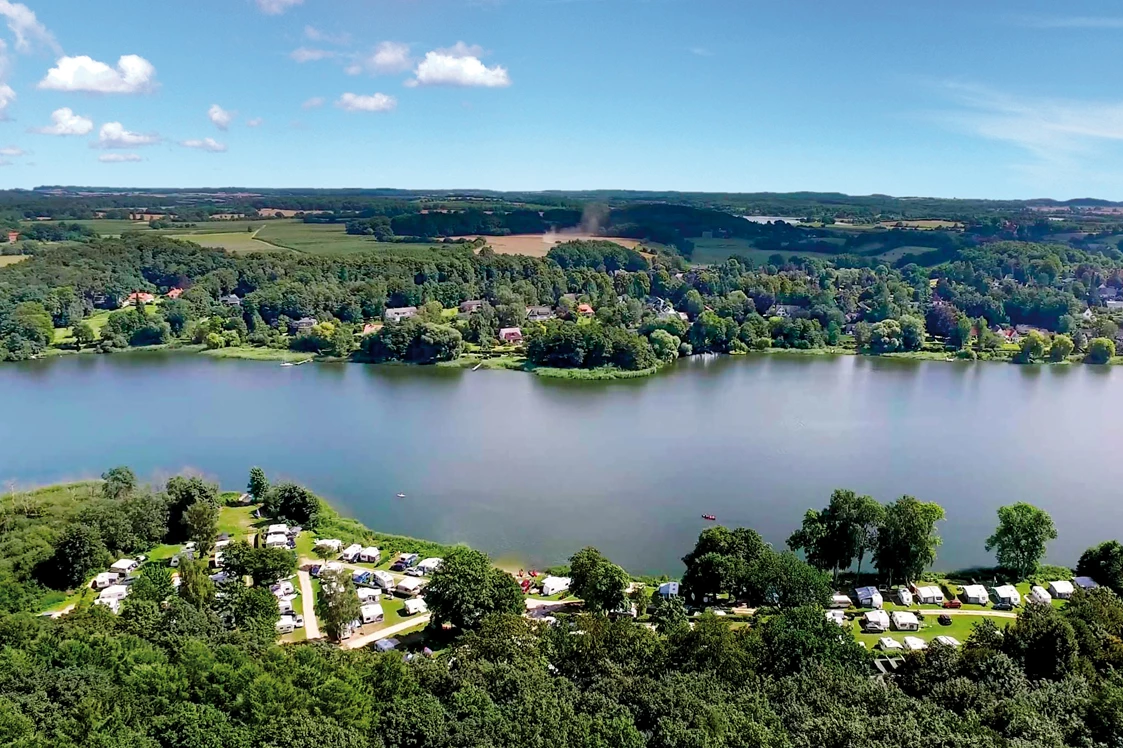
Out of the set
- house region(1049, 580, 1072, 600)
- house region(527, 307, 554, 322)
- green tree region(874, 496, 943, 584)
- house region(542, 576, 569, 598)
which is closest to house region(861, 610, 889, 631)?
green tree region(874, 496, 943, 584)

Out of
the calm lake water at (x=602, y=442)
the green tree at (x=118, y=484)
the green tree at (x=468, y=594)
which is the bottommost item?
the calm lake water at (x=602, y=442)

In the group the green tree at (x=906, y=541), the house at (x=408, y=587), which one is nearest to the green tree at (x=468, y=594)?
the house at (x=408, y=587)

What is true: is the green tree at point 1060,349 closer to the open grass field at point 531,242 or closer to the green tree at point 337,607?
the open grass field at point 531,242

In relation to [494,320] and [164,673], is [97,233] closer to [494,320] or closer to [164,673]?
[494,320]

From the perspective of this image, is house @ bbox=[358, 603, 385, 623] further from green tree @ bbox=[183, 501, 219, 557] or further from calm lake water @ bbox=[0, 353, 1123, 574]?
green tree @ bbox=[183, 501, 219, 557]

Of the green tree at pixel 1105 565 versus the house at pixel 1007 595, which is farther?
the green tree at pixel 1105 565
